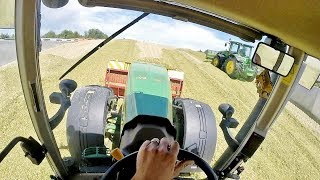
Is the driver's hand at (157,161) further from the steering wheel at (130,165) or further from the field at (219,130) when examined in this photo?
the field at (219,130)

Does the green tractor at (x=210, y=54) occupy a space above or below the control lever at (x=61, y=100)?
below

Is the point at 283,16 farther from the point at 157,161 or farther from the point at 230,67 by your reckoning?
the point at 230,67

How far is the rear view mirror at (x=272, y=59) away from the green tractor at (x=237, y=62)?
46.4 feet

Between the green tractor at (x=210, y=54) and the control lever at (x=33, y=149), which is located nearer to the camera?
the control lever at (x=33, y=149)

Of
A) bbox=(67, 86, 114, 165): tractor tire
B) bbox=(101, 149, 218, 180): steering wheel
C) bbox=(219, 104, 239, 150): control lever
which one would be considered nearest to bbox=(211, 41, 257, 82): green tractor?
bbox=(67, 86, 114, 165): tractor tire

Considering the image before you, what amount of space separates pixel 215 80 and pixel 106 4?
14638 mm

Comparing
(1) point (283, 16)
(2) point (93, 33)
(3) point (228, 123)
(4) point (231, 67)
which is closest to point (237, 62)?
(4) point (231, 67)

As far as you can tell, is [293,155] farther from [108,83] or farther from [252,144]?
[252,144]

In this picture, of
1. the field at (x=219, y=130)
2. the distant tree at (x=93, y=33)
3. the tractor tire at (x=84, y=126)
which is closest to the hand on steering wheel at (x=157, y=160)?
the tractor tire at (x=84, y=126)

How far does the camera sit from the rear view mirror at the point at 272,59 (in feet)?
7.51

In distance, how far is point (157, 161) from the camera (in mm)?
1102

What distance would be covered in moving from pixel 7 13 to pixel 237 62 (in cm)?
1536

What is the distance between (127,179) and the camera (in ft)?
5.69

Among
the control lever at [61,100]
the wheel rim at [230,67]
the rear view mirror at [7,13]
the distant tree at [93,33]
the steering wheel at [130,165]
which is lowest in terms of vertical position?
the distant tree at [93,33]
